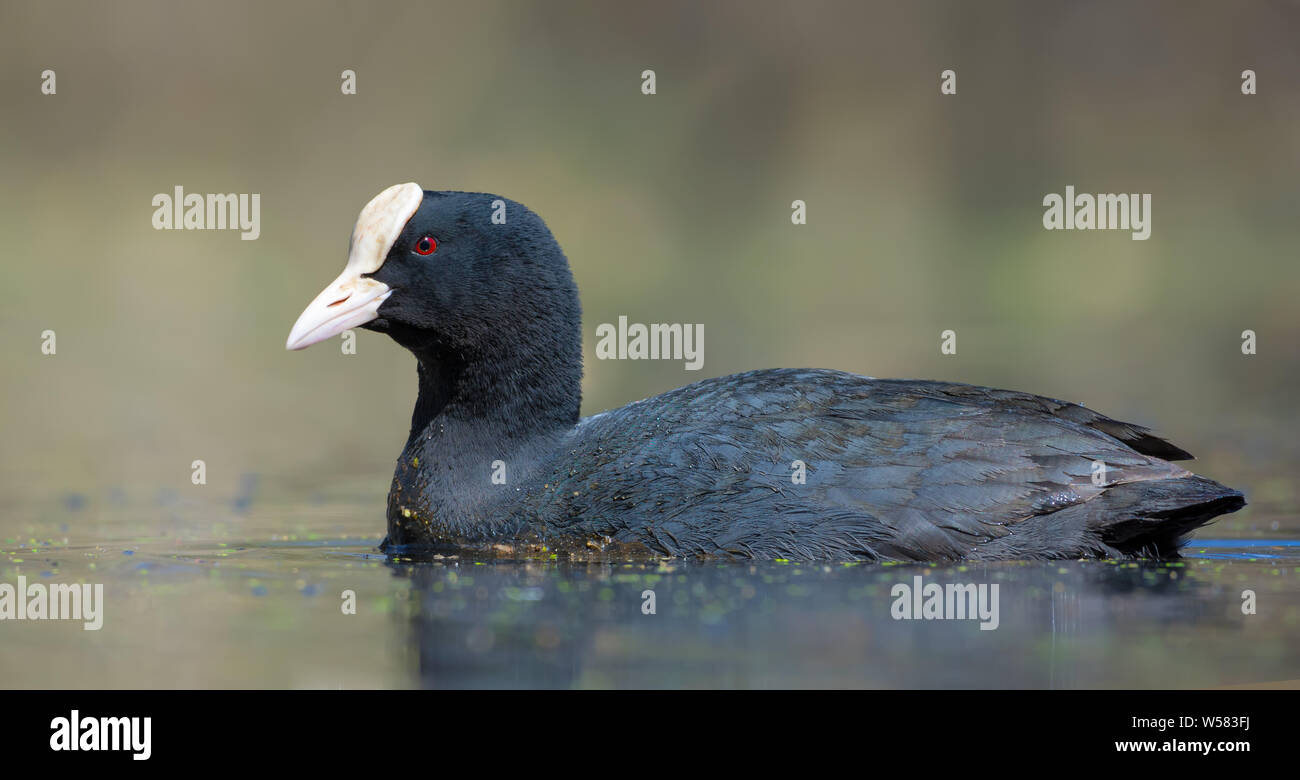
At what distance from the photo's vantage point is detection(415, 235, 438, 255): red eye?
27.9 ft

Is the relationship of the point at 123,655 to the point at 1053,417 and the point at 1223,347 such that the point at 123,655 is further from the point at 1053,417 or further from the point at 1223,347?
the point at 1223,347

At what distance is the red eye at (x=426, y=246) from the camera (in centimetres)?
850

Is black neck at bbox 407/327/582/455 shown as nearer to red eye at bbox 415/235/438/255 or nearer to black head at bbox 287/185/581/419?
black head at bbox 287/185/581/419

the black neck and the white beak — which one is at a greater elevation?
the white beak

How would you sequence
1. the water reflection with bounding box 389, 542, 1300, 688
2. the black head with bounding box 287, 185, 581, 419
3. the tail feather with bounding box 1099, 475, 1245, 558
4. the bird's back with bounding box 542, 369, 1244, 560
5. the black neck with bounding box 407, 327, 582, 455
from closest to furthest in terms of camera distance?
the water reflection with bounding box 389, 542, 1300, 688
the tail feather with bounding box 1099, 475, 1245, 558
the bird's back with bounding box 542, 369, 1244, 560
the black head with bounding box 287, 185, 581, 419
the black neck with bounding box 407, 327, 582, 455

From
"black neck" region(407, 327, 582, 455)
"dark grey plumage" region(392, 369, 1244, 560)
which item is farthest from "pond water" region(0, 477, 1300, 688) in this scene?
"black neck" region(407, 327, 582, 455)

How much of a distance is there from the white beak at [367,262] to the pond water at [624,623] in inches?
48.7

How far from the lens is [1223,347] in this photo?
17.1 metres

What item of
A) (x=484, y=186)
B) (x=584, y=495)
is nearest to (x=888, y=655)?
(x=584, y=495)

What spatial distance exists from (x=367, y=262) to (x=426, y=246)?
31 centimetres

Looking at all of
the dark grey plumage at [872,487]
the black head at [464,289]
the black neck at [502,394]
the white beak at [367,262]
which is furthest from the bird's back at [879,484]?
the white beak at [367,262]

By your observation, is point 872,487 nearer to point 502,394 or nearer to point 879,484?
point 879,484

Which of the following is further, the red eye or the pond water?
the red eye
